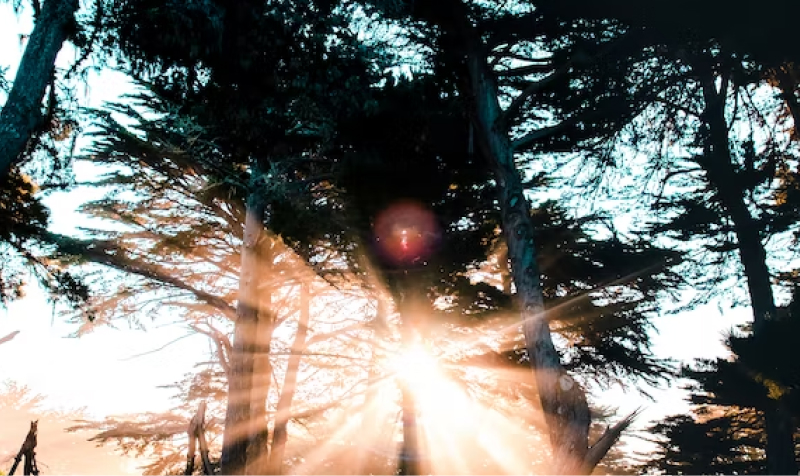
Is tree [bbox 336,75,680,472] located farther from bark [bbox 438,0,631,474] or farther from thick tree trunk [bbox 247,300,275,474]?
thick tree trunk [bbox 247,300,275,474]

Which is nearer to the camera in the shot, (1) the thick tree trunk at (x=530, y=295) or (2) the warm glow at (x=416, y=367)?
(1) the thick tree trunk at (x=530, y=295)

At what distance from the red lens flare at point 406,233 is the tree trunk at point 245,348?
8.81ft

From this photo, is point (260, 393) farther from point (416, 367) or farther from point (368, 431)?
point (368, 431)

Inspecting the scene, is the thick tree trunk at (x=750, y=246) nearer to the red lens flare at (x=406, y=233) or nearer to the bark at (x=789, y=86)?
the bark at (x=789, y=86)

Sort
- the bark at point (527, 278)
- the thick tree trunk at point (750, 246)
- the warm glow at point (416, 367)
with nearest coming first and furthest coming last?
the bark at point (527, 278)
the warm glow at point (416, 367)
the thick tree trunk at point (750, 246)

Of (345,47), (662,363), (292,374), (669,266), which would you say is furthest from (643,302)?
(292,374)

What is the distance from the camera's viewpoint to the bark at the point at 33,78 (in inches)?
242

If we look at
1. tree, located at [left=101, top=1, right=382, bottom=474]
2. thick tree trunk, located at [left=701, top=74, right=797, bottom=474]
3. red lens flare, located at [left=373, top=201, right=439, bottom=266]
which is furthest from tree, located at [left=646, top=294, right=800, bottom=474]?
tree, located at [left=101, top=1, right=382, bottom=474]

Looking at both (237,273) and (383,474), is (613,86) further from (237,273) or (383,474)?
(383,474)

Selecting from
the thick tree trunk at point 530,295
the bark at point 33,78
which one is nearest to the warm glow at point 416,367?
the thick tree trunk at point 530,295

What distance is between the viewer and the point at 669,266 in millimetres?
9672

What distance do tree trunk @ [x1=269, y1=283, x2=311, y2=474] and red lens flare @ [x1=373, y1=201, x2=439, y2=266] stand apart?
17.3 ft

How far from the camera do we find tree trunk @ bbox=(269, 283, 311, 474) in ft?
39.3

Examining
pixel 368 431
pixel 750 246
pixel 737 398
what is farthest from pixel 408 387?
pixel 750 246
